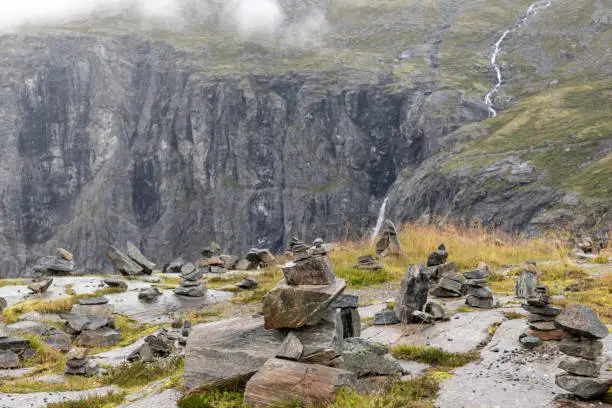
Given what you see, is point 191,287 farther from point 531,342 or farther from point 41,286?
point 531,342

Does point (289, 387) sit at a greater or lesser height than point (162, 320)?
greater

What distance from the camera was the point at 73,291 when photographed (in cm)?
2100

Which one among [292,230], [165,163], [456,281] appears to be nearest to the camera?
[456,281]

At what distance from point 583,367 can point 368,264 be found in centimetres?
1419

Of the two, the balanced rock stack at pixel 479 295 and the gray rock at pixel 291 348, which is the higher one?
the gray rock at pixel 291 348

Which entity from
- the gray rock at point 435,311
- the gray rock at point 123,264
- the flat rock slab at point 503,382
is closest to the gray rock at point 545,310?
the flat rock slab at point 503,382

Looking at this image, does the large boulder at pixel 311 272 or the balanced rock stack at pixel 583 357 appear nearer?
the balanced rock stack at pixel 583 357

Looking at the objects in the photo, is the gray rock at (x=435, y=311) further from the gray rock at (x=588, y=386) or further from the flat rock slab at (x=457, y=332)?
the gray rock at (x=588, y=386)

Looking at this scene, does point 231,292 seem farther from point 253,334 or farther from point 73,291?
point 253,334

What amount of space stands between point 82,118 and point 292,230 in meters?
81.6

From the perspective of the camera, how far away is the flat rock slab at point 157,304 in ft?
62.0

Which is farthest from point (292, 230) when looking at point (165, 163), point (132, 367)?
point (132, 367)

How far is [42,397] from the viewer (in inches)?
395

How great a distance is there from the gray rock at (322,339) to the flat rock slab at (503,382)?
164 centimetres
